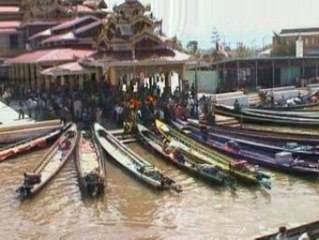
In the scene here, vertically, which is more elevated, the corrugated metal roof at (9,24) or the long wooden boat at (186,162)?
the corrugated metal roof at (9,24)

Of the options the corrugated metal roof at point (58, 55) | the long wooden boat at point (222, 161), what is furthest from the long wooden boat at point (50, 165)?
the corrugated metal roof at point (58, 55)

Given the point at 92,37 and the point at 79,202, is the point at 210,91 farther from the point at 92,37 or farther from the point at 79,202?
the point at 79,202

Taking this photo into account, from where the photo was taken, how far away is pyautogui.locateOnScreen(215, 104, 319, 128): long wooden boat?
35.8m

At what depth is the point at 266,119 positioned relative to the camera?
1468 inches

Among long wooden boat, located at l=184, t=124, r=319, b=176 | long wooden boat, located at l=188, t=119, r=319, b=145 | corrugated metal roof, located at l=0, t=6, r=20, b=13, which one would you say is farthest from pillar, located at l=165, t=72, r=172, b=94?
corrugated metal roof, located at l=0, t=6, r=20, b=13

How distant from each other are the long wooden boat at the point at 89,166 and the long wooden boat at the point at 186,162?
8.47 feet

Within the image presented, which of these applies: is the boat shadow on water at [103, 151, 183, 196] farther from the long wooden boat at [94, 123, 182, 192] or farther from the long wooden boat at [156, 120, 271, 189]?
the long wooden boat at [156, 120, 271, 189]

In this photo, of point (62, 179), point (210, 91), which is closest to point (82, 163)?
point (62, 179)

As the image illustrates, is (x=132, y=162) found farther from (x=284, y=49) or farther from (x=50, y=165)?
(x=284, y=49)

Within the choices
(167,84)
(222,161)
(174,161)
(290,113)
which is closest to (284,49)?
(290,113)

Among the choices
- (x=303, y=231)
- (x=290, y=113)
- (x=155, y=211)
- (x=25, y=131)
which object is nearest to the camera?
(x=303, y=231)

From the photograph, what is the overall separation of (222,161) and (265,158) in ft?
7.21

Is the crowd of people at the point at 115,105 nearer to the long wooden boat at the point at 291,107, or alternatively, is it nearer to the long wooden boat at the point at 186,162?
the long wooden boat at the point at 186,162

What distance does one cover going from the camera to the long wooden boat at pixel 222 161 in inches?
896
